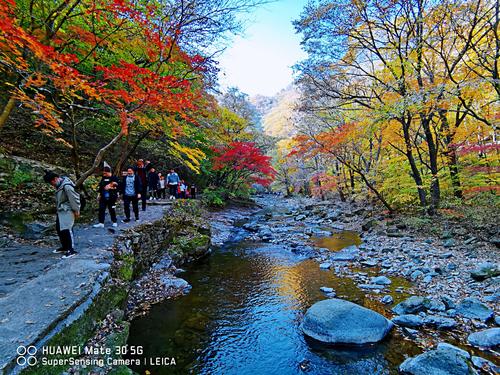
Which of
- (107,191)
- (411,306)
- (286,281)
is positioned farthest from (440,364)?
(107,191)

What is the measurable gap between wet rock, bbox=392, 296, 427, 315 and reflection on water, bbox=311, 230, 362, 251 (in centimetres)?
502

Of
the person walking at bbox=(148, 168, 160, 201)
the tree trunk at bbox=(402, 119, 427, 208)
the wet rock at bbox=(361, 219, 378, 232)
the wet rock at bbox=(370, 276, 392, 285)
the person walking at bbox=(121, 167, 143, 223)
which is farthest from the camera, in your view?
the person walking at bbox=(148, 168, 160, 201)

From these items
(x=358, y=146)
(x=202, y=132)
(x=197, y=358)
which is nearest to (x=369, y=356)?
(x=197, y=358)

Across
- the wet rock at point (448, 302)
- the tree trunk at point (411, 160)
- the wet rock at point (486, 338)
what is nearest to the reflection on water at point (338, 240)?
the tree trunk at point (411, 160)

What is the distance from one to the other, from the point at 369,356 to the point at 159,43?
9306 mm

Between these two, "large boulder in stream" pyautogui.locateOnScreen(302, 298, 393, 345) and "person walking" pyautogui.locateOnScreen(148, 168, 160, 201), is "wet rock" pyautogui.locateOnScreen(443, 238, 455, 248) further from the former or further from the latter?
"person walking" pyautogui.locateOnScreen(148, 168, 160, 201)

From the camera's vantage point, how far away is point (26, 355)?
2578 millimetres

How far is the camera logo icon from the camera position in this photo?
98.3 inches

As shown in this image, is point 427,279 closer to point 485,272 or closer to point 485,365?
point 485,272

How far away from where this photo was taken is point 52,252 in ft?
18.0

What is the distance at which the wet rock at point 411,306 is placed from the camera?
518 cm

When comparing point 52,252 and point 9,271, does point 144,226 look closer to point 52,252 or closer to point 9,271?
point 52,252

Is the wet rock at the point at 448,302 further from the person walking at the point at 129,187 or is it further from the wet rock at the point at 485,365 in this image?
the person walking at the point at 129,187

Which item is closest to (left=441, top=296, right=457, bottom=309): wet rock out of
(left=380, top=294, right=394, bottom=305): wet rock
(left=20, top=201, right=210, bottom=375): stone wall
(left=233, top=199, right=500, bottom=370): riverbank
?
(left=233, top=199, right=500, bottom=370): riverbank
